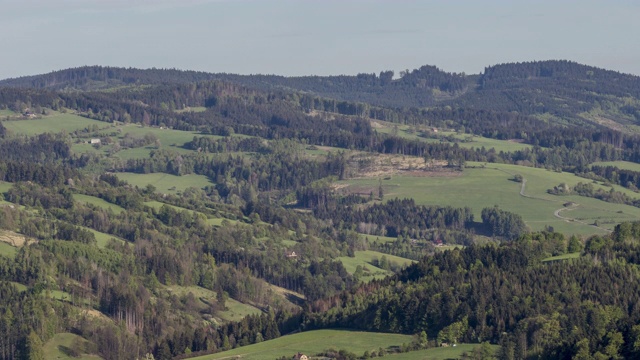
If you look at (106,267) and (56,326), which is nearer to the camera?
(56,326)

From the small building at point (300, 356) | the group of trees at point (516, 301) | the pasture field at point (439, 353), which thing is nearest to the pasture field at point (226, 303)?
the group of trees at point (516, 301)

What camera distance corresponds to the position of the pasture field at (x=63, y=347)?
156m

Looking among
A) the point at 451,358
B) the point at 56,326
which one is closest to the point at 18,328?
the point at 56,326

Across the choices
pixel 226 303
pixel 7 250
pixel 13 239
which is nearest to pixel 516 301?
pixel 226 303

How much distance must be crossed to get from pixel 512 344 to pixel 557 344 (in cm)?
450

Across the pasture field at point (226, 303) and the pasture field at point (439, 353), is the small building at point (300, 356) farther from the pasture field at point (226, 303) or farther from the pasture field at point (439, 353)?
the pasture field at point (226, 303)

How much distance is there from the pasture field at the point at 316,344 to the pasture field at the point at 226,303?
106 ft

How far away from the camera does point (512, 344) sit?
5172 inches

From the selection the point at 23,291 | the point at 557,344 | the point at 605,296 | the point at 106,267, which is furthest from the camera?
the point at 106,267

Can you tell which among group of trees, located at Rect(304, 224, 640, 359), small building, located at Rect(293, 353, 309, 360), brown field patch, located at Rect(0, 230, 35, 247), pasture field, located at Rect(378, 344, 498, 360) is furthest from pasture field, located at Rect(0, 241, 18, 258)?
pasture field, located at Rect(378, 344, 498, 360)

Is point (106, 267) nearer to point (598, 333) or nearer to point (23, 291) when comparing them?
point (23, 291)

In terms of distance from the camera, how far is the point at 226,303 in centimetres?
19175

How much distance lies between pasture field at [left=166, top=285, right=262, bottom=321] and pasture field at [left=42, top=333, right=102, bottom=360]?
27.4 m

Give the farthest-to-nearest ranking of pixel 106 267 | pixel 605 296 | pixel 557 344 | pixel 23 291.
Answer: pixel 106 267 → pixel 23 291 → pixel 605 296 → pixel 557 344
